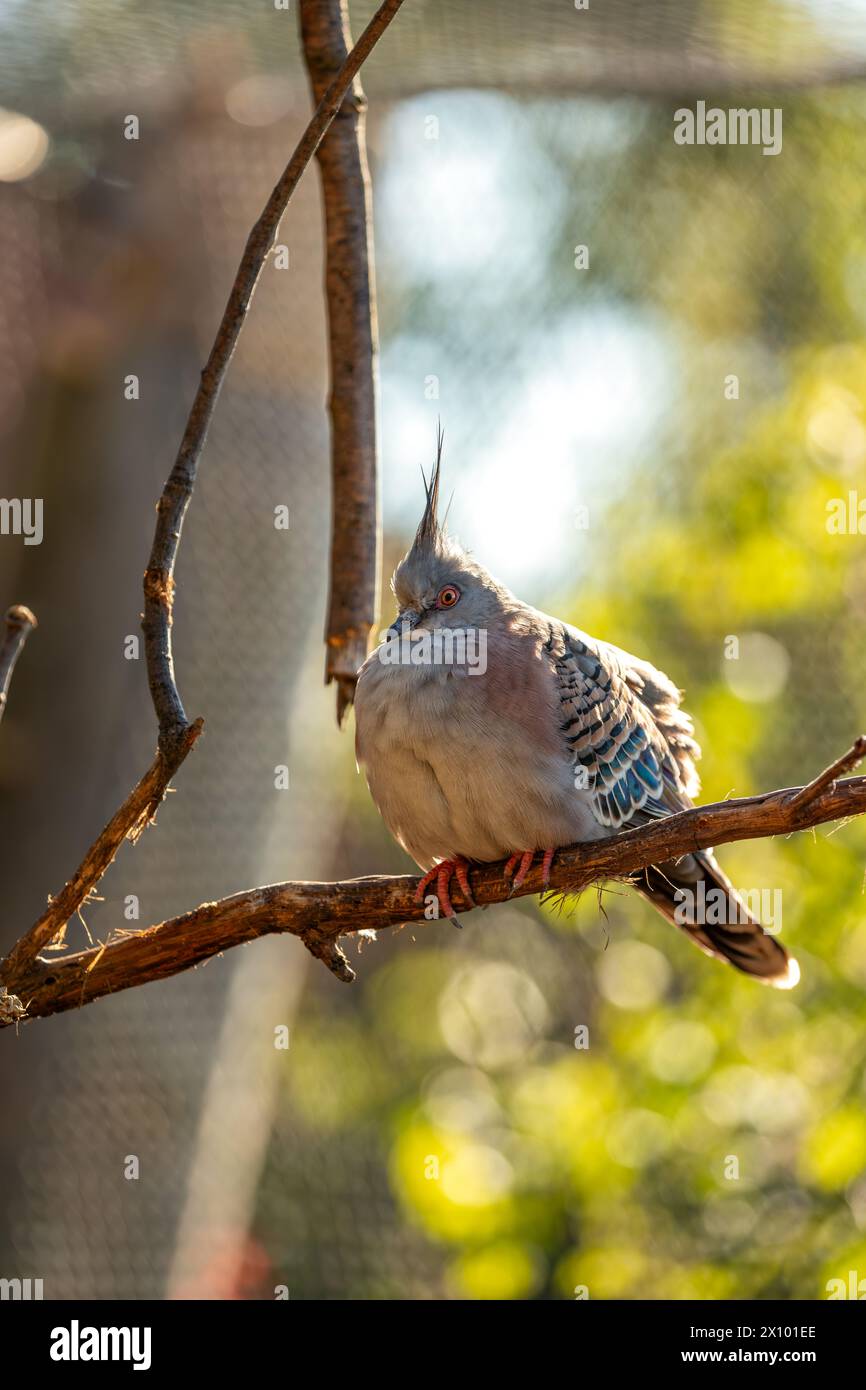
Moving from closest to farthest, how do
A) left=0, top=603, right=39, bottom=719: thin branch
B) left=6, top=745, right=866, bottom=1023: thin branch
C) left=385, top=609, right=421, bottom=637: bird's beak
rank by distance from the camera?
left=6, top=745, right=866, bottom=1023: thin branch < left=0, top=603, right=39, bottom=719: thin branch < left=385, top=609, right=421, bottom=637: bird's beak

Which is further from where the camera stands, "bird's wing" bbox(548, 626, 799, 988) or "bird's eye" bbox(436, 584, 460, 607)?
"bird's eye" bbox(436, 584, 460, 607)

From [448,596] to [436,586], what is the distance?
44 mm

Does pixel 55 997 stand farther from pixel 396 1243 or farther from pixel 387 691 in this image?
pixel 396 1243

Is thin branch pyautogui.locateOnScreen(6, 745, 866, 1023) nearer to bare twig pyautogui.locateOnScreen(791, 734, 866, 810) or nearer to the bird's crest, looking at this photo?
bare twig pyautogui.locateOnScreen(791, 734, 866, 810)

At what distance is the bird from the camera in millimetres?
2799

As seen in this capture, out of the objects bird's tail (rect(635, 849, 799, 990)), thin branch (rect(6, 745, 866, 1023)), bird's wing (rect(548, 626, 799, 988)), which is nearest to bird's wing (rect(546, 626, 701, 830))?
bird's wing (rect(548, 626, 799, 988))

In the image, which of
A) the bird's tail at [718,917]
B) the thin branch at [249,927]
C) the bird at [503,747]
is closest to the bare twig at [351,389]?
the bird at [503,747]

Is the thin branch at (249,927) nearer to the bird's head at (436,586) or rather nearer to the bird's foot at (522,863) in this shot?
the bird's foot at (522,863)

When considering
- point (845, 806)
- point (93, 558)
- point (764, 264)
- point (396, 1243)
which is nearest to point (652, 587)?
point (764, 264)

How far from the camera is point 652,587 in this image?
20.6 feet

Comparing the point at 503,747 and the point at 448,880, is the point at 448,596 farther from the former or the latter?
the point at 448,880

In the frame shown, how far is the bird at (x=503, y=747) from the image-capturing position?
9.18 ft

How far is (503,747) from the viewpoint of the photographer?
283cm

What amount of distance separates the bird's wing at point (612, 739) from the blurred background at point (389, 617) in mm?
1699
